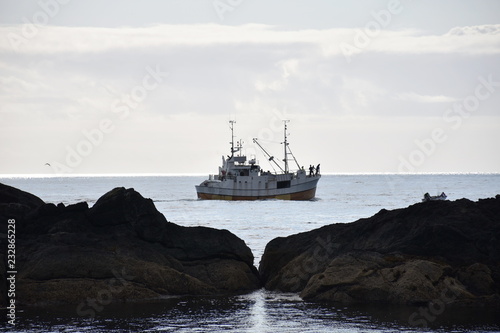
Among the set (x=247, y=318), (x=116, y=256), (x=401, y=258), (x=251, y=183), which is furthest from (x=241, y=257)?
(x=251, y=183)

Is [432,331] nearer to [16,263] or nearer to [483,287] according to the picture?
[483,287]

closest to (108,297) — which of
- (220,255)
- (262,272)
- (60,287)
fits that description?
(60,287)

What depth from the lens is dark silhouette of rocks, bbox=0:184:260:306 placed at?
22.7 metres

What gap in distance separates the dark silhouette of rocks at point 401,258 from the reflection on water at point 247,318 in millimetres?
658

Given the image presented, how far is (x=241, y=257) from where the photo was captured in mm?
26141

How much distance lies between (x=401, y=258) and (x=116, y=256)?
8.49 meters

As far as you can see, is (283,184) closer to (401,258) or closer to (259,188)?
(259,188)

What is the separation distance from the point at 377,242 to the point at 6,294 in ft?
37.0

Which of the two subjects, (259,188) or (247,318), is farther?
(259,188)

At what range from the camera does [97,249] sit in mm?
23672

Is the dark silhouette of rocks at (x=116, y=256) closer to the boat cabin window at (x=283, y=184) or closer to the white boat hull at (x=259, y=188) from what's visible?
the white boat hull at (x=259, y=188)

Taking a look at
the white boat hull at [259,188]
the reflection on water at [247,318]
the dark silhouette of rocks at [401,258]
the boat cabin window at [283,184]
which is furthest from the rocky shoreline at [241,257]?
the boat cabin window at [283,184]

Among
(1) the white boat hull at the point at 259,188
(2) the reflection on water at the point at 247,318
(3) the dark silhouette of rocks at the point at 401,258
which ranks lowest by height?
(2) the reflection on water at the point at 247,318

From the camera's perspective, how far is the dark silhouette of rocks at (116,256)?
22656mm
